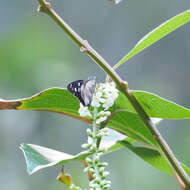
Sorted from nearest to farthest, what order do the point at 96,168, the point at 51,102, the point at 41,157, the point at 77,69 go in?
1. the point at 96,168
2. the point at 41,157
3. the point at 51,102
4. the point at 77,69

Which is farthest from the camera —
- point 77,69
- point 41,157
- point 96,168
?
point 77,69

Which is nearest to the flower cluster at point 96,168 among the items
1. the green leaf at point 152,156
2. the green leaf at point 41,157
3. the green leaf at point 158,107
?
the green leaf at point 41,157

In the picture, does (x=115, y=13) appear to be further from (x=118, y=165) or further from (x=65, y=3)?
(x=118, y=165)

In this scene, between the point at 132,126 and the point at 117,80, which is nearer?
the point at 117,80

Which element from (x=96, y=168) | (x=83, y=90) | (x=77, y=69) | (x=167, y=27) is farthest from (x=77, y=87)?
(x=77, y=69)

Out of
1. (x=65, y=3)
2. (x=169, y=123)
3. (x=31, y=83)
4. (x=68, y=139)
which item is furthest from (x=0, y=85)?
(x=65, y=3)

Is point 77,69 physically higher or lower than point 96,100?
higher

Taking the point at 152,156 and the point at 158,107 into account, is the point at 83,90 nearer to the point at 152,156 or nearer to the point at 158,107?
the point at 158,107
